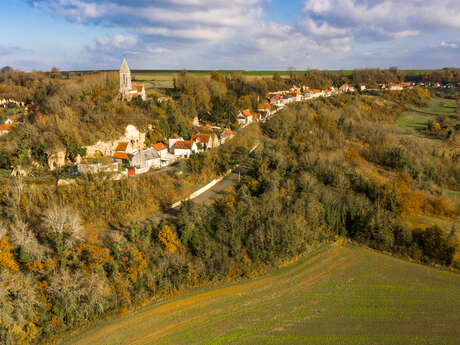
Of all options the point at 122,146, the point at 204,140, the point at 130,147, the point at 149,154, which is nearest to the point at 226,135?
the point at 204,140

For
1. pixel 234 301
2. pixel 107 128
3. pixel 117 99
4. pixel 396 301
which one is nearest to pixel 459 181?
pixel 396 301

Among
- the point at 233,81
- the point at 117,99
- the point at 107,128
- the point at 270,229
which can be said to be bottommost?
the point at 270,229

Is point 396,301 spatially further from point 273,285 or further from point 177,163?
point 177,163

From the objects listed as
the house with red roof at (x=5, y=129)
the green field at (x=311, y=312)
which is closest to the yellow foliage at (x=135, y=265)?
the green field at (x=311, y=312)

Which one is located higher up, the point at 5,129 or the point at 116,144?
the point at 5,129

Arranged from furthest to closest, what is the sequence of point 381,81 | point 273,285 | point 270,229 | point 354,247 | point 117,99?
point 381,81, point 117,99, point 354,247, point 270,229, point 273,285

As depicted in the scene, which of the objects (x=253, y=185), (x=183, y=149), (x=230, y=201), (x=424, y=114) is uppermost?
(x=424, y=114)

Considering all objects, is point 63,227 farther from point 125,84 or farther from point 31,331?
point 125,84
